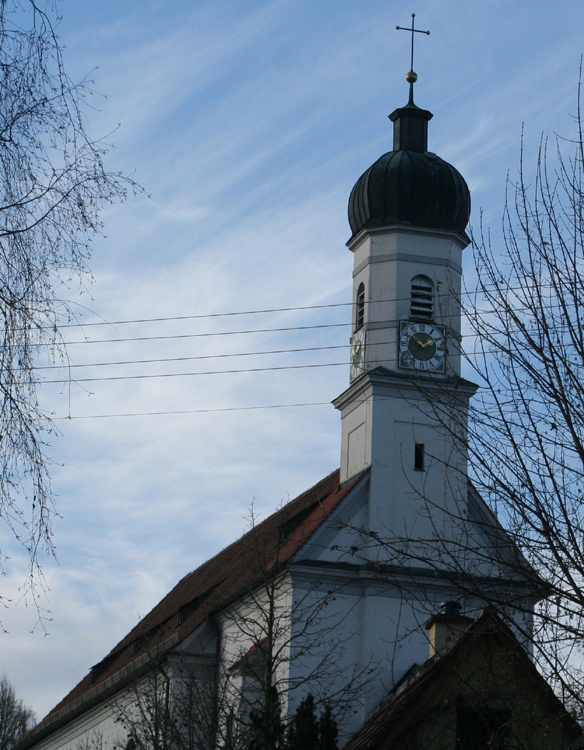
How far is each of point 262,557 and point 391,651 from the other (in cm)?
438

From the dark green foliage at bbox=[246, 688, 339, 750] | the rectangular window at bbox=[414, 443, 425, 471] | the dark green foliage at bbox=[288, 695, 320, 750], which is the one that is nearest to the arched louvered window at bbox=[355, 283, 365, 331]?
the rectangular window at bbox=[414, 443, 425, 471]

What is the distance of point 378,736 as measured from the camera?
56.0 ft

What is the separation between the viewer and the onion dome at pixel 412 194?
30.5 m

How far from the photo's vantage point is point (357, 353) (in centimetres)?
3006

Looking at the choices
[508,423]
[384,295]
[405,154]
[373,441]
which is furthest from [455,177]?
[508,423]

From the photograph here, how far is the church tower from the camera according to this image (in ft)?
93.0

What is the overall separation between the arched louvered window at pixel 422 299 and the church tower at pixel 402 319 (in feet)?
0.08

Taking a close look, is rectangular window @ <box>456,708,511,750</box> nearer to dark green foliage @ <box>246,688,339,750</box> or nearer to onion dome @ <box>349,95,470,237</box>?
dark green foliage @ <box>246,688,339,750</box>

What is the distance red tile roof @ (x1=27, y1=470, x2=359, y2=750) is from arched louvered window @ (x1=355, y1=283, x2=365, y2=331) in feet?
13.2

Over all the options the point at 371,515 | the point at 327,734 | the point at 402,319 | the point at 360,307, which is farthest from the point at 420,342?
the point at 327,734

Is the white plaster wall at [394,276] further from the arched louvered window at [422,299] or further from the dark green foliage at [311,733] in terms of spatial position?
the dark green foliage at [311,733]

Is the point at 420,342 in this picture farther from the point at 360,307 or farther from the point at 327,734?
the point at 327,734

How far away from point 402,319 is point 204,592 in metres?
9.96

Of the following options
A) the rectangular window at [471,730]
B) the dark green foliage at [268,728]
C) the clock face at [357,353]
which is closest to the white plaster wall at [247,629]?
the clock face at [357,353]
